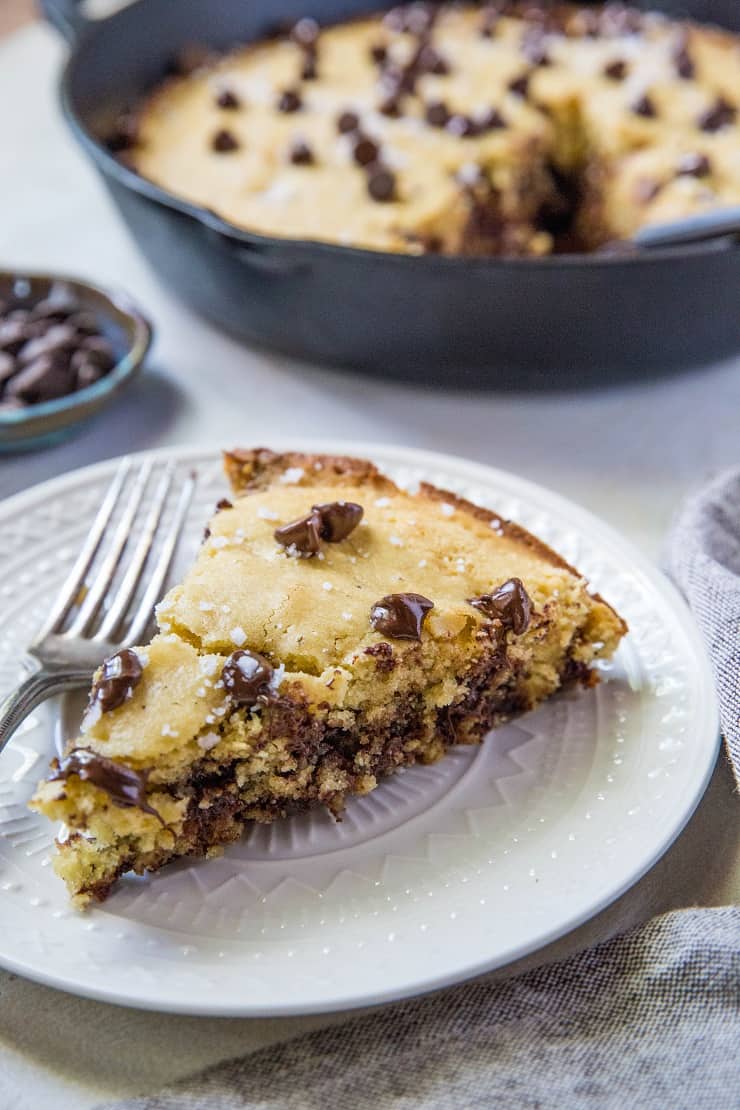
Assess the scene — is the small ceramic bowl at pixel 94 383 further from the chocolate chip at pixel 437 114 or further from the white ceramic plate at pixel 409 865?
the chocolate chip at pixel 437 114

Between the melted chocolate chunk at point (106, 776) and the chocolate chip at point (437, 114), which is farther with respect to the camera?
the chocolate chip at point (437, 114)

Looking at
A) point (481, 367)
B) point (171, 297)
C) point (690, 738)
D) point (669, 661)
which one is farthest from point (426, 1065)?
point (171, 297)

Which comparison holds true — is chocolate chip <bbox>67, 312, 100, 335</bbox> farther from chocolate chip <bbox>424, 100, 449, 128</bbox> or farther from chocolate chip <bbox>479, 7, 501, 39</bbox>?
chocolate chip <bbox>479, 7, 501, 39</bbox>

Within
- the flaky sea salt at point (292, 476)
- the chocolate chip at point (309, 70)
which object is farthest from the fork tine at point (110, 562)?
the chocolate chip at point (309, 70)

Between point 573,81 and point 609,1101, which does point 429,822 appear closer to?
point 609,1101

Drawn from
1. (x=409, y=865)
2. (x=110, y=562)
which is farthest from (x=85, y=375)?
(x=409, y=865)

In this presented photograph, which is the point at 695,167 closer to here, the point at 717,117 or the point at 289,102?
the point at 717,117
